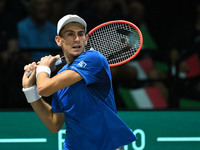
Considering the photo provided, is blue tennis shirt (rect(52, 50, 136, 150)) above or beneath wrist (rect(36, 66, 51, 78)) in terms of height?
beneath

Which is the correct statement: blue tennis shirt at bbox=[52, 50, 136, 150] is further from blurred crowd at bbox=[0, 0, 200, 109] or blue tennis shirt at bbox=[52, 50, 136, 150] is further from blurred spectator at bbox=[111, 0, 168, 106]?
blurred spectator at bbox=[111, 0, 168, 106]

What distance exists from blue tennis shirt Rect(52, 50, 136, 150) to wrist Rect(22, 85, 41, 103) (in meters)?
0.26

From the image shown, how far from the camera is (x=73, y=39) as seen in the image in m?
3.09

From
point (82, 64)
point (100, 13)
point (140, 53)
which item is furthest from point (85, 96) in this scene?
point (100, 13)

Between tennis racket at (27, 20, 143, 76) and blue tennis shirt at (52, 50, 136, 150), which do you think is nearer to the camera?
blue tennis shirt at (52, 50, 136, 150)

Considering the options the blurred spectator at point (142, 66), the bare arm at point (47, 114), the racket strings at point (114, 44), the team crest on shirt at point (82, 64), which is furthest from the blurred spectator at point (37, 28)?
the team crest on shirt at point (82, 64)

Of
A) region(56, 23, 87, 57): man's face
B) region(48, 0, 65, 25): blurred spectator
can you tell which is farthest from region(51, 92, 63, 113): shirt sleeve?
region(48, 0, 65, 25): blurred spectator

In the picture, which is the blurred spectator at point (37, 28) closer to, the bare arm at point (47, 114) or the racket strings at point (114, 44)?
the racket strings at point (114, 44)

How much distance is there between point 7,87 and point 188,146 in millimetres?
2073

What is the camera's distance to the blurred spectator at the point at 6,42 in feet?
16.9

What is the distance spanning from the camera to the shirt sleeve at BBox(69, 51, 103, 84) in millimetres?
3041

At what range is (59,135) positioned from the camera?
191 inches

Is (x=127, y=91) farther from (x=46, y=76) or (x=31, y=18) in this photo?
(x=46, y=76)

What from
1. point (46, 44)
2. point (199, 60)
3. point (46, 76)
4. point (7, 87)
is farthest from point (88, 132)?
point (199, 60)
